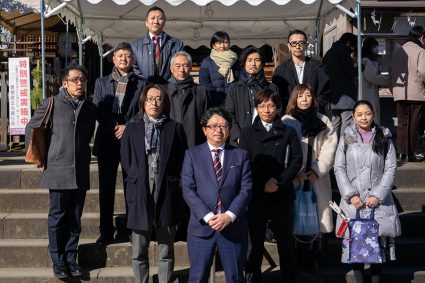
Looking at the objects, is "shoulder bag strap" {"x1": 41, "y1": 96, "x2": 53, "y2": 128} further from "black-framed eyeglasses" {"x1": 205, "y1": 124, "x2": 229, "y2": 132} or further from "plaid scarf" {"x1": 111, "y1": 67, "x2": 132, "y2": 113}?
"black-framed eyeglasses" {"x1": 205, "y1": 124, "x2": 229, "y2": 132}

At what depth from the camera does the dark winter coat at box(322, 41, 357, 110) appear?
8.22 metres

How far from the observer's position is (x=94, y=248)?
6527mm

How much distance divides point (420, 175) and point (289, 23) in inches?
174

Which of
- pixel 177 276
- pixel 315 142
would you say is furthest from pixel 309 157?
pixel 177 276

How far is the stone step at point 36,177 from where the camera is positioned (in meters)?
7.62

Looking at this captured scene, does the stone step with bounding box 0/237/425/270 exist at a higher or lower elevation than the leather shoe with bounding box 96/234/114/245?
lower

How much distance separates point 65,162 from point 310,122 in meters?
2.37

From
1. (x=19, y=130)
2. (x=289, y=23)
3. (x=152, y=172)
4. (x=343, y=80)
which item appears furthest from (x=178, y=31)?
(x=152, y=172)

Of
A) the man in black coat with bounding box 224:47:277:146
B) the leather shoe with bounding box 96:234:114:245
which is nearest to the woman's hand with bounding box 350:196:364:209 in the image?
the man in black coat with bounding box 224:47:277:146

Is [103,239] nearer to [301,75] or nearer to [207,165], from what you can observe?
[207,165]

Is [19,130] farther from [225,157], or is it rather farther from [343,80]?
[225,157]

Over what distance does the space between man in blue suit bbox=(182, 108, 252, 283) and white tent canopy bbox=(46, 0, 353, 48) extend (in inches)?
199

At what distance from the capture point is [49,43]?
1622cm

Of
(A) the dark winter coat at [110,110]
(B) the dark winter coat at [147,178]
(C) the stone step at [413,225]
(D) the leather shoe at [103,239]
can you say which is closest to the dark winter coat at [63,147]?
(A) the dark winter coat at [110,110]
